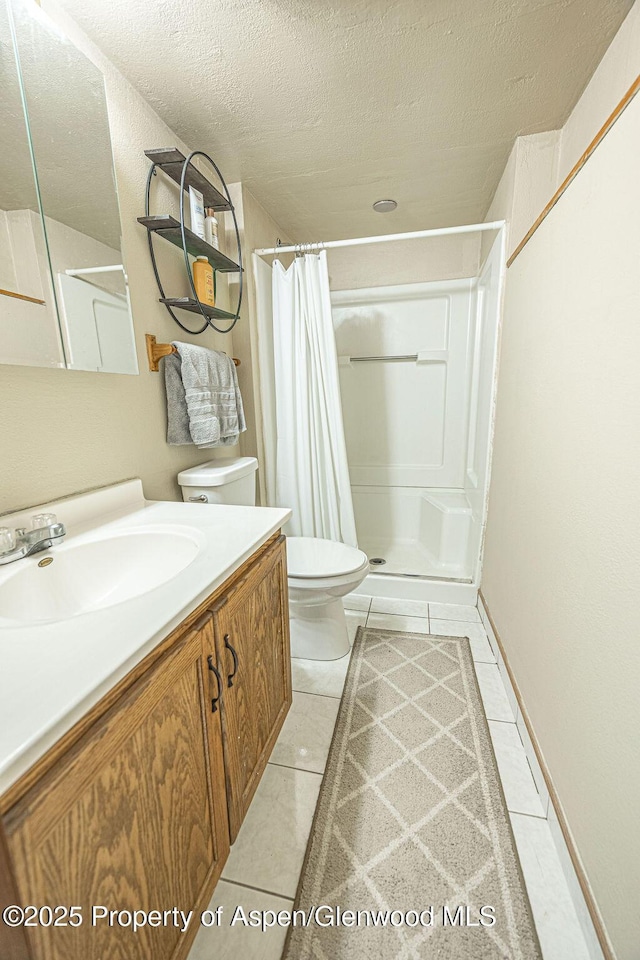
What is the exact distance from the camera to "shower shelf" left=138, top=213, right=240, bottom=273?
1.27 m

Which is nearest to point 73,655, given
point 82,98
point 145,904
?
point 145,904

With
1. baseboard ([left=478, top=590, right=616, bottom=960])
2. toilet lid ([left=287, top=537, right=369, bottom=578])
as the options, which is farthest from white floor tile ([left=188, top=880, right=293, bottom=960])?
toilet lid ([left=287, top=537, right=369, bottom=578])

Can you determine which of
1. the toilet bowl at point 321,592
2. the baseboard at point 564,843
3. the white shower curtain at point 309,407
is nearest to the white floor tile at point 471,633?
the baseboard at point 564,843

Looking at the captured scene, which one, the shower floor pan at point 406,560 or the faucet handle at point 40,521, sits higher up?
the faucet handle at point 40,521

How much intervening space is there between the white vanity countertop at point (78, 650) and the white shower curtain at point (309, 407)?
45.3 inches

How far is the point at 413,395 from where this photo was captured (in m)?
2.73

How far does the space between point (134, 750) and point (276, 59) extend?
1793 mm

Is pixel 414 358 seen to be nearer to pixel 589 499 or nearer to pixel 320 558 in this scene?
pixel 320 558

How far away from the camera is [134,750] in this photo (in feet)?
1.88

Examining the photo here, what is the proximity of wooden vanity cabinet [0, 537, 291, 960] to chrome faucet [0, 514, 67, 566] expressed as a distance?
0.40 m

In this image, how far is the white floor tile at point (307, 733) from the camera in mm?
1263

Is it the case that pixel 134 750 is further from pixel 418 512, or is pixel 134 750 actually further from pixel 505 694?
pixel 418 512

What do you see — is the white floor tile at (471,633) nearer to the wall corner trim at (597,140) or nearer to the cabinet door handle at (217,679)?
the cabinet door handle at (217,679)

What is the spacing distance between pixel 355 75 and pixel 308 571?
5.57 ft
